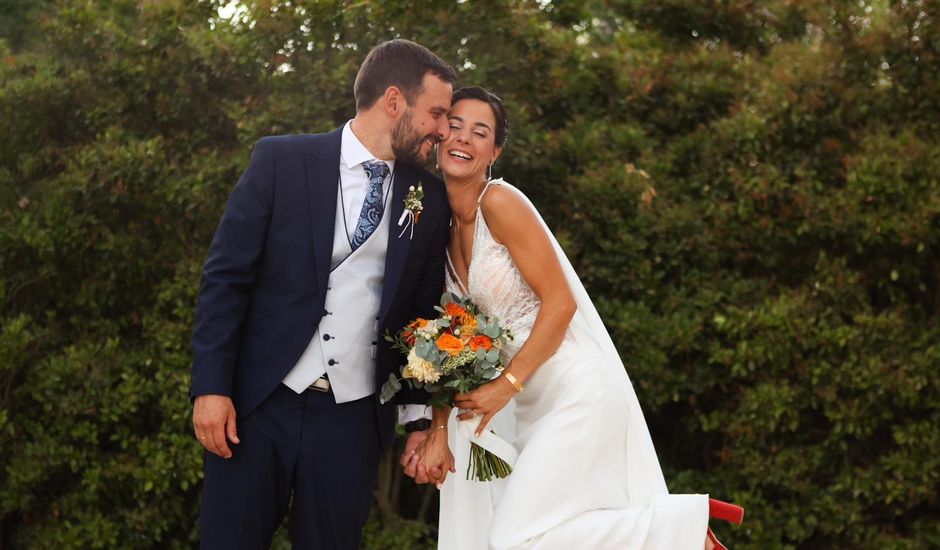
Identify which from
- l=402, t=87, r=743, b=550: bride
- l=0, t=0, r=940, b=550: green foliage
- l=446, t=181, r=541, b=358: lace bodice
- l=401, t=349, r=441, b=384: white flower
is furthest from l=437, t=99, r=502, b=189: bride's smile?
l=0, t=0, r=940, b=550: green foliage

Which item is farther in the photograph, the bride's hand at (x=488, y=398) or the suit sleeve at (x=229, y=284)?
the bride's hand at (x=488, y=398)

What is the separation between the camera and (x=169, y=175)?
5.84 meters

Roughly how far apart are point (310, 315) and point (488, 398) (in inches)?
27.5

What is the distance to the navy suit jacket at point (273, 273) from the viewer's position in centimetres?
357

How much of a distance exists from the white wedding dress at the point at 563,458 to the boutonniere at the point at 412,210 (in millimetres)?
303

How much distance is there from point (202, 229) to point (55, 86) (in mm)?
1130

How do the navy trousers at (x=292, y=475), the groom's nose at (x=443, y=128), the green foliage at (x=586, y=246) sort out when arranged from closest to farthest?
the navy trousers at (x=292, y=475) → the groom's nose at (x=443, y=128) → the green foliage at (x=586, y=246)

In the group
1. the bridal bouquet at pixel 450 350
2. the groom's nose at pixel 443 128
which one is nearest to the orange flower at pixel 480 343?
the bridal bouquet at pixel 450 350

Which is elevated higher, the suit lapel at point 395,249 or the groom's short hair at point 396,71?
the groom's short hair at point 396,71

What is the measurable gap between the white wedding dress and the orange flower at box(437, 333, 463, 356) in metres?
0.31

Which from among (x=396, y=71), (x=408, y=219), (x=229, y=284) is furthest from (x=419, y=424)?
(x=396, y=71)

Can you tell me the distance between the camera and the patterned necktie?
371 cm

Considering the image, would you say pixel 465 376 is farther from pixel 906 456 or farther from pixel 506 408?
pixel 906 456

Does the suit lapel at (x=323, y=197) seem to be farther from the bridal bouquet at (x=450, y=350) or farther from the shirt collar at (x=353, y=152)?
the bridal bouquet at (x=450, y=350)
